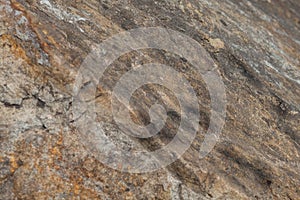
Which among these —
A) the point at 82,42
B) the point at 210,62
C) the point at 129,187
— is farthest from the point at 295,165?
the point at 82,42

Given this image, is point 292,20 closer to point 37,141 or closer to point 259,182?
point 259,182

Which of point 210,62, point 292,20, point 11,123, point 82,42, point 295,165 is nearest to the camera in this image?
point 11,123

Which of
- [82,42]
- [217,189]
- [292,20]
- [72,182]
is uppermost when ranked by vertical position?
[292,20]

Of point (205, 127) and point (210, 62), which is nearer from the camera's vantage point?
point (205, 127)

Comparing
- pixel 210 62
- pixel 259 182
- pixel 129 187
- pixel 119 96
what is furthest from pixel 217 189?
pixel 210 62

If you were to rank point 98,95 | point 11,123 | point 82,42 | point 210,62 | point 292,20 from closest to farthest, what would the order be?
point 11,123
point 98,95
point 82,42
point 210,62
point 292,20

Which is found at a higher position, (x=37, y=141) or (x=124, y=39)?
(x=124, y=39)

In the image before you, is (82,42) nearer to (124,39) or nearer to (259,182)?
(124,39)
